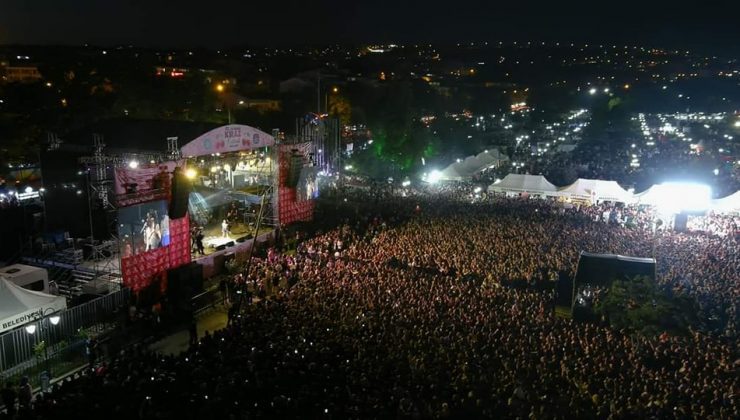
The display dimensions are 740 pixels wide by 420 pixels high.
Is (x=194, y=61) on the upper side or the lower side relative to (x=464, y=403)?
upper

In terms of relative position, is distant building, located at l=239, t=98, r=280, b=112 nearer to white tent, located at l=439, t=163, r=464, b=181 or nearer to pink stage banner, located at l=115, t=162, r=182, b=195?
white tent, located at l=439, t=163, r=464, b=181

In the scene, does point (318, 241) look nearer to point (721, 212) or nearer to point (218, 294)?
point (218, 294)

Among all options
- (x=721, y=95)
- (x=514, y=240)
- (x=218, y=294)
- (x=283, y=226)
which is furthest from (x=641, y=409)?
(x=721, y=95)

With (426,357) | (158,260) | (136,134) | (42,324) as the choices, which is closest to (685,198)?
(426,357)

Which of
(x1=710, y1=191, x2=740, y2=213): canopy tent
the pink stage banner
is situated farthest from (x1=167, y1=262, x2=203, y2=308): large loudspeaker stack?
(x1=710, y1=191, x2=740, y2=213): canopy tent

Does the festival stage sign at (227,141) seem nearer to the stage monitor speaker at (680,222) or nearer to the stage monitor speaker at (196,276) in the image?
the stage monitor speaker at (196,276)
